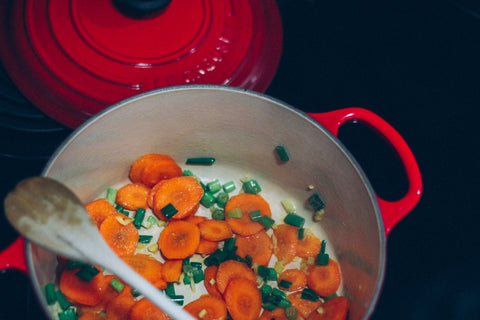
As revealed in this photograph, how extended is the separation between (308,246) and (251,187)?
260 mm

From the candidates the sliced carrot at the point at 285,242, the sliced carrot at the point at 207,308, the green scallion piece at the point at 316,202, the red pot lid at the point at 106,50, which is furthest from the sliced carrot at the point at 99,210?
the green scallion piece at the point at 316,202

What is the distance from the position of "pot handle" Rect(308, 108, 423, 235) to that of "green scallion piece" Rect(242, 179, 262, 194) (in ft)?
1.12

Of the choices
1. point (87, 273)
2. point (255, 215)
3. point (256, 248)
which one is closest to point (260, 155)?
point (255, 215)

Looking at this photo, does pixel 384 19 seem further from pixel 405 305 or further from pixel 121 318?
pixel 121 318

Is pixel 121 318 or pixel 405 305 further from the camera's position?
pixel 405 305

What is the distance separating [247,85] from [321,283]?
0.62 meters

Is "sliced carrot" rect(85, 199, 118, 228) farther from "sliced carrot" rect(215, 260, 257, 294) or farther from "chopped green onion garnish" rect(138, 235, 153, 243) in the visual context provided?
"sliced carrot" rect(215, 260, 257, 294)

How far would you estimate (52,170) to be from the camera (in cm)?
99

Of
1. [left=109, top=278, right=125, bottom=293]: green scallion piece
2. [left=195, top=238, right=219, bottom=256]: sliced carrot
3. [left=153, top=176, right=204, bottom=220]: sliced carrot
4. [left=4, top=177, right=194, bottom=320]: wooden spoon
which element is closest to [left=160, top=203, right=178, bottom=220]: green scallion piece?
[left=153, top=176, right=204, bottom=220]: sliced carrot

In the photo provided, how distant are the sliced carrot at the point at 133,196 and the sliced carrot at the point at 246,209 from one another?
26 centimetres

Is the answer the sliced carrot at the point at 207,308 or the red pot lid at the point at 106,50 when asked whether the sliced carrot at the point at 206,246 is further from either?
the red pot lid at the point at 106,50

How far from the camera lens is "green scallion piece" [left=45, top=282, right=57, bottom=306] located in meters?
1.04

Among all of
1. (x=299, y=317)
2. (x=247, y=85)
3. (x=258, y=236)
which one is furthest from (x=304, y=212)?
(x=247, y=85)

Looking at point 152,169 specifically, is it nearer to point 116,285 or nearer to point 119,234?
point 119,234
